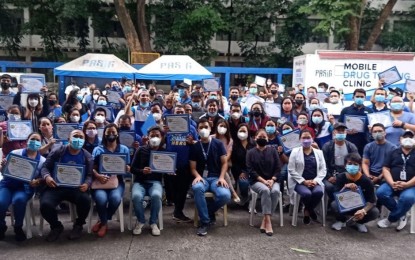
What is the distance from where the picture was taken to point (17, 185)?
536cm

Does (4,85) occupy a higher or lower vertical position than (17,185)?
higher

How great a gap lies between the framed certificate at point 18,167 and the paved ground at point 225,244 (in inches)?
33.2

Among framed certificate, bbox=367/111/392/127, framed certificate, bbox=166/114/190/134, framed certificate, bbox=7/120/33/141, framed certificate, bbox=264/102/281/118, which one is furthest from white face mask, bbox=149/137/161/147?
framed certificate, bbox=367/111/392/127

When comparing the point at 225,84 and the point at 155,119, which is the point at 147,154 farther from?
the point at 225,84

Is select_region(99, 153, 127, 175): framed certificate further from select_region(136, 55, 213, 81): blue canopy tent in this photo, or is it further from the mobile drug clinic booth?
the mobile drug clinic booth

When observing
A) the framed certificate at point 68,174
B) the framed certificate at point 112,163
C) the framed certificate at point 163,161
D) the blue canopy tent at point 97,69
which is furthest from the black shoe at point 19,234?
the blue canopy tent at point 97,69

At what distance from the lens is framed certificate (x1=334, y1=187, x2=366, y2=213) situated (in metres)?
5.68

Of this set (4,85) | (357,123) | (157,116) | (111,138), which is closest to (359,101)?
(357,123)

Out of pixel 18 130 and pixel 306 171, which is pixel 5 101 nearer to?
pixel 18 130

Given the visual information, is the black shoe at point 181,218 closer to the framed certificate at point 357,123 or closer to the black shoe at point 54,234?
the black shoe at point 54,234

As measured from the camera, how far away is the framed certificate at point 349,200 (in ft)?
18.6

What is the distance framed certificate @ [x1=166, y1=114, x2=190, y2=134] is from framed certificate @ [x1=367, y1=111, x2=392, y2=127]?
3071 mm

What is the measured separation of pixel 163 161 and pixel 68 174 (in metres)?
1.23

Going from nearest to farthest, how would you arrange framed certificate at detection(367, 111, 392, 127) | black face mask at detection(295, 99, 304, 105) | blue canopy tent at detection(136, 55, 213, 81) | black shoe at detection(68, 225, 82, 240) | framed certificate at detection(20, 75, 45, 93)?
black shoe at detection(68, 225, 82, 240)
framed certificate at detection(367, 111, 392, 127)
black face mask at detection(295, 99, 304, 105)
framed certificate at detection(20, 75, 45, 93)
blue canopy tent at detection(136, 55, 213, 81)
